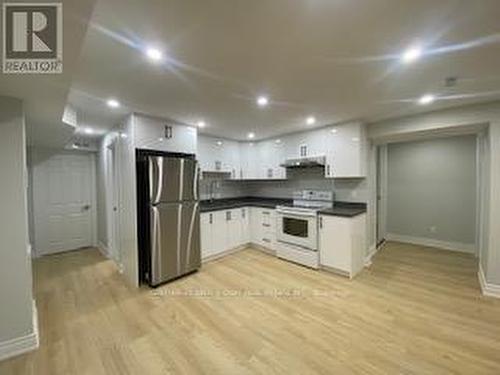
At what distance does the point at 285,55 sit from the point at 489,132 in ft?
9.85

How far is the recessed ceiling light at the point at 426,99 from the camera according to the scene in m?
2.79

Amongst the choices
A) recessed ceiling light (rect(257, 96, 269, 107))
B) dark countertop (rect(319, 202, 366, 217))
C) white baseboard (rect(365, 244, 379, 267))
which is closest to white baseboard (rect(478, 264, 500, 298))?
white baseboard (rect(365, 244, 379, 267))

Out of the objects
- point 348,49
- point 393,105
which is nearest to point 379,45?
point 348,49

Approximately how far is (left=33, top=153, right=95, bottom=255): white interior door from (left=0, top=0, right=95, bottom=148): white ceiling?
1632mm

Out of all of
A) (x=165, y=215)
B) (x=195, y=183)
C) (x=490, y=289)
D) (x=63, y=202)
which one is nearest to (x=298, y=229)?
(x=195, y=183)

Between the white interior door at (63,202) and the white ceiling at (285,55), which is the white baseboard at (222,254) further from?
the white interior door at (63,202)

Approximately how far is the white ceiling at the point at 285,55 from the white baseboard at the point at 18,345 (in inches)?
90.7

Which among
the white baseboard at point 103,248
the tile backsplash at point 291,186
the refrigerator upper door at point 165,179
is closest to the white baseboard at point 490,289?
the tile backsplash at point 291,186

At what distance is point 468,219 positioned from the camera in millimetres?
4730

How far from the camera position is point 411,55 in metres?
1.87

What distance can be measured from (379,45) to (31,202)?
6.12 meters

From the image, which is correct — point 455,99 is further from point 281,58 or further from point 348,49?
point 281,58

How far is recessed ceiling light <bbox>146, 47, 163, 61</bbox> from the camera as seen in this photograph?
1743mm

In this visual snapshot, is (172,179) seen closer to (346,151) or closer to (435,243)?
(346,151)
